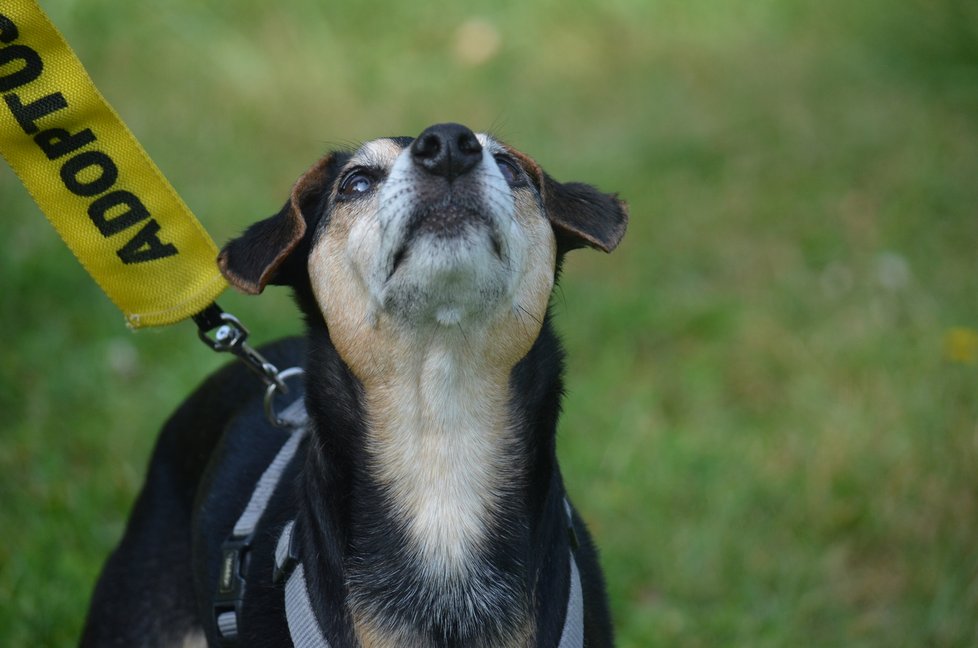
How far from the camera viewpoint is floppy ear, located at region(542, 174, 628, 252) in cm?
274

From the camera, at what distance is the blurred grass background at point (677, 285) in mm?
3986

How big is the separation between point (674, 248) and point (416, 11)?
3.75 meters

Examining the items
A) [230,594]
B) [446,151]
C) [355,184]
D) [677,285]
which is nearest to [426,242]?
[446,151]

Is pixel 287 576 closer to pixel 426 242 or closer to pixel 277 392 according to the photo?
pixel 277 392

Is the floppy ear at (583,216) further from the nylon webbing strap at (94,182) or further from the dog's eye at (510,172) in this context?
the nylon webbing strap at (94,182)

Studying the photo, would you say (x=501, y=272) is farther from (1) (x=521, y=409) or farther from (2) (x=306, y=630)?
(2) (x=306, y=630)

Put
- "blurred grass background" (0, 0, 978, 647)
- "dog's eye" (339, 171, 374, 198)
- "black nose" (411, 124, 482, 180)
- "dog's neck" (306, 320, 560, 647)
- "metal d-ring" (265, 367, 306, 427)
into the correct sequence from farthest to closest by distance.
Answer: "blurred grass background" (0, 0, 978, 647) → "metal d-ring" (265, 367, 306, 427) → "dog's eye" (339, 171, 374, 198) → "dog's neck" (306, 320, 560, 647) → "black nose" (411, 124, 482, 180)

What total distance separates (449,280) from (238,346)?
0.87 metres

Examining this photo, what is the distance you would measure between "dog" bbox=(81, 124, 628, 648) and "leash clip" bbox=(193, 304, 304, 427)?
0.93ft

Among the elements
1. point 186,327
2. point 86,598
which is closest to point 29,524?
point 86,598

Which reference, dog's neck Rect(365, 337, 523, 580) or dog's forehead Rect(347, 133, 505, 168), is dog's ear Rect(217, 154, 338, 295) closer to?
dog's forehead Rect(347, 133, 505, 168)

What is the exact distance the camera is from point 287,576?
2631 millimetres

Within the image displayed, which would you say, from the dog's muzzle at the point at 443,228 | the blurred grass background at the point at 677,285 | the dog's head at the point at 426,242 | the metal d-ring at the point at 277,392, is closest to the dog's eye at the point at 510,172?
the dog's head at the point at 426,242

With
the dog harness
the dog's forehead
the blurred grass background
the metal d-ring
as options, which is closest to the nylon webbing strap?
the metal d-ring
